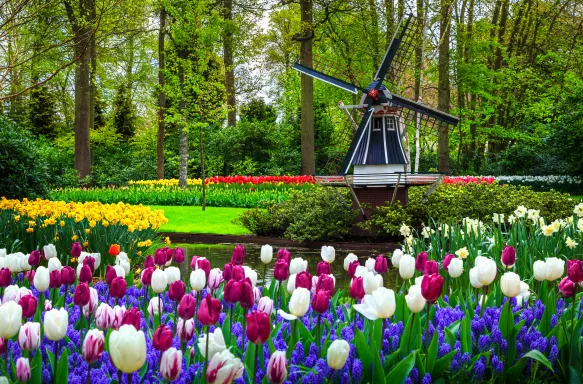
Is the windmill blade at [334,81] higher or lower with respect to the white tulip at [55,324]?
higher

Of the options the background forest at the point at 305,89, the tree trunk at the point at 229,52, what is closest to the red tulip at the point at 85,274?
the background forest at the point at 305,89

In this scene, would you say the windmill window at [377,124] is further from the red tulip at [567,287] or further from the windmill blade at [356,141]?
the red tulip at [567,287]

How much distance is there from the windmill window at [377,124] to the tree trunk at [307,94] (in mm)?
7587

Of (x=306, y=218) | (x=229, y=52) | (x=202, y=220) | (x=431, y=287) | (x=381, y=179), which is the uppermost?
(x=229, y=52)

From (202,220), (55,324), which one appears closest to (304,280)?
(55,324)

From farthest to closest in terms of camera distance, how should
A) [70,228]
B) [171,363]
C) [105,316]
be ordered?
[70,228] → [105,316] → [171,363]

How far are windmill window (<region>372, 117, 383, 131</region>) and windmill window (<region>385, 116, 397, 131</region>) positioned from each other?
11cm

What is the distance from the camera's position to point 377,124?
12258 mm

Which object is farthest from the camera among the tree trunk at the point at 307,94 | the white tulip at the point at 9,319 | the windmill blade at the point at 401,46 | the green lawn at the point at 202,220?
the tree trunk at the point at 307,94

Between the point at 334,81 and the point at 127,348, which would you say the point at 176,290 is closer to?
the point at 127,348

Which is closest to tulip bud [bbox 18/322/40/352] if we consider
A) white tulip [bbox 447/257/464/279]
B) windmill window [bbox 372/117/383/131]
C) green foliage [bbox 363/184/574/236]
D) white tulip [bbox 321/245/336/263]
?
white tulip [bbox 321/245/336/263]

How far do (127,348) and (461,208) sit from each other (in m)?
10.1

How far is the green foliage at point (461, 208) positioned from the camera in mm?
10961

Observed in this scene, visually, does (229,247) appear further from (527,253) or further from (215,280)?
(215,280)
